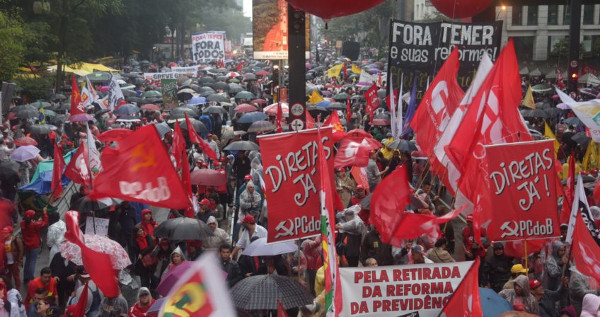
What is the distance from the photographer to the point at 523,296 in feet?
30.9

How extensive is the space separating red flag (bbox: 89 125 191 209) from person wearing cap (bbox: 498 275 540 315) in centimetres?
347

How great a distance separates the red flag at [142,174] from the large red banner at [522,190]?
3.19 meters

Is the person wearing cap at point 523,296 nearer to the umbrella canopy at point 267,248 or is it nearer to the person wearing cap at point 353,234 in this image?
the umbrella canopy at point 267,248

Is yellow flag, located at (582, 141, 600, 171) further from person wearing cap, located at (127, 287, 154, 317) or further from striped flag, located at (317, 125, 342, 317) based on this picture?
striped flag, located at (317, 125, 342, 317)

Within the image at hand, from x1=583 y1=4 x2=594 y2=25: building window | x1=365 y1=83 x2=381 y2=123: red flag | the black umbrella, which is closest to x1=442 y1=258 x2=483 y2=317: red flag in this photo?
the black umbrella

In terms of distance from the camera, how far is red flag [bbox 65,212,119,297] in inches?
363

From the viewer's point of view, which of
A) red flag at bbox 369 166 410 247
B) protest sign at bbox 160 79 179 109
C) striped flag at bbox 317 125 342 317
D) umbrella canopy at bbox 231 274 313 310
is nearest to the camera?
striped flag at bbox 317 125 342 317

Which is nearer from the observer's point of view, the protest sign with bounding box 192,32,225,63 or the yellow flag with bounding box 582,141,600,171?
the yellow flag with bounding box 582,141,600,171

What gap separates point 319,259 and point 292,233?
5.52 feet

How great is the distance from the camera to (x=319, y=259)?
1114 cm

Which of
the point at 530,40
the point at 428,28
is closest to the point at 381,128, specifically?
the point at 428,28

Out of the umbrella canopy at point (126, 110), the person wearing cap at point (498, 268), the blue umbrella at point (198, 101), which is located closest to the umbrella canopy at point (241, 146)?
the person wearing cap at point (498, 268)

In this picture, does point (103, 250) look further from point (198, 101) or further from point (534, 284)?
point (198, 101)

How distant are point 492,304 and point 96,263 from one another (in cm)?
389
